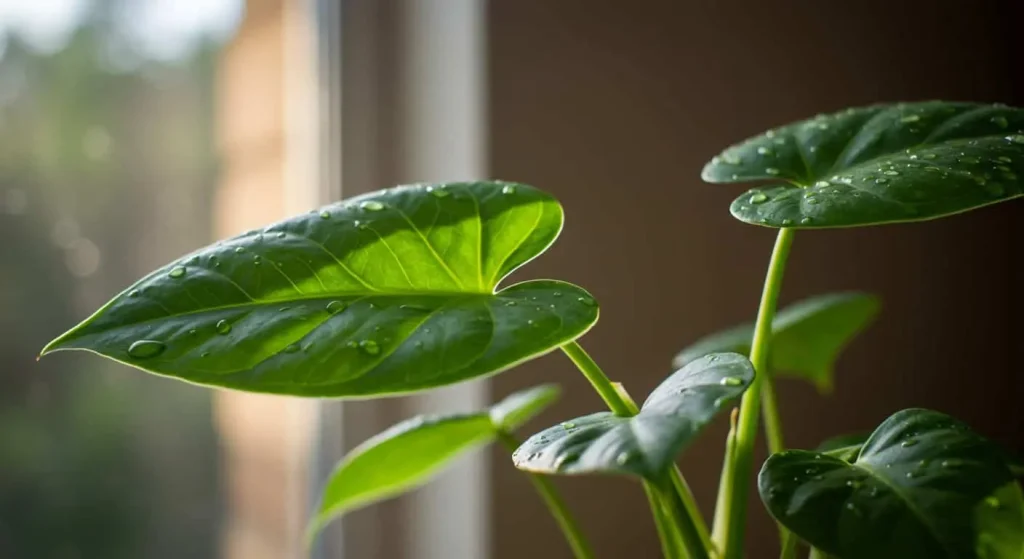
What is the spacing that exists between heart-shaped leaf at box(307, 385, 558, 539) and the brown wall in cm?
34

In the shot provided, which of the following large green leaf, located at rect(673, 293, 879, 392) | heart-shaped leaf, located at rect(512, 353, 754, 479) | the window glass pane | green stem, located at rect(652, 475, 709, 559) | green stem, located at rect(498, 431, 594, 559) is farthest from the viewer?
A: the window glass pane

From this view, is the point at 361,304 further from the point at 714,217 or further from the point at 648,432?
the point at 714,217

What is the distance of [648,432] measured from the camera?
34 cm

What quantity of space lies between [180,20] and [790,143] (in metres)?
0.73

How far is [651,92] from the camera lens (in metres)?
1.09

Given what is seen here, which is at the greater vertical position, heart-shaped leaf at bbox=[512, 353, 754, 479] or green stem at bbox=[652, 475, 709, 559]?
heart-shaped leaf at bbox=[512, 353, 754, 479]

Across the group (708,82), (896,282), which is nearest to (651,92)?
(708,82)

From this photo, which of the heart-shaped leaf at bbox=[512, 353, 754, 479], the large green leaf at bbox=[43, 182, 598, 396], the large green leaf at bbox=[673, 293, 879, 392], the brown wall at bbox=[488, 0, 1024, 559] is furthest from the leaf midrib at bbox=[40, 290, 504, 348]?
the brown wall at bbox=[488, 0, 1024, 559]

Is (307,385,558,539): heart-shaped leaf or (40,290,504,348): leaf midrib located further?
(307,385,558,539): heart-shaped leaf

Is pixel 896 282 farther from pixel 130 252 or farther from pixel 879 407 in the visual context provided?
pixel 130 252

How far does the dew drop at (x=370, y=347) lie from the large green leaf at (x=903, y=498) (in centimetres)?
18

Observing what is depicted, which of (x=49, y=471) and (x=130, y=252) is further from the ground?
(x=130, y=252)

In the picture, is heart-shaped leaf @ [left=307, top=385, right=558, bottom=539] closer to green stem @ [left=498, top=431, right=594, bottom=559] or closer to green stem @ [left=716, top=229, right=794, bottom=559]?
green stem @ [left=498, top=431, right=594, bottom=559]

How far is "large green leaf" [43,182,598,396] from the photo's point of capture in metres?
0.40
